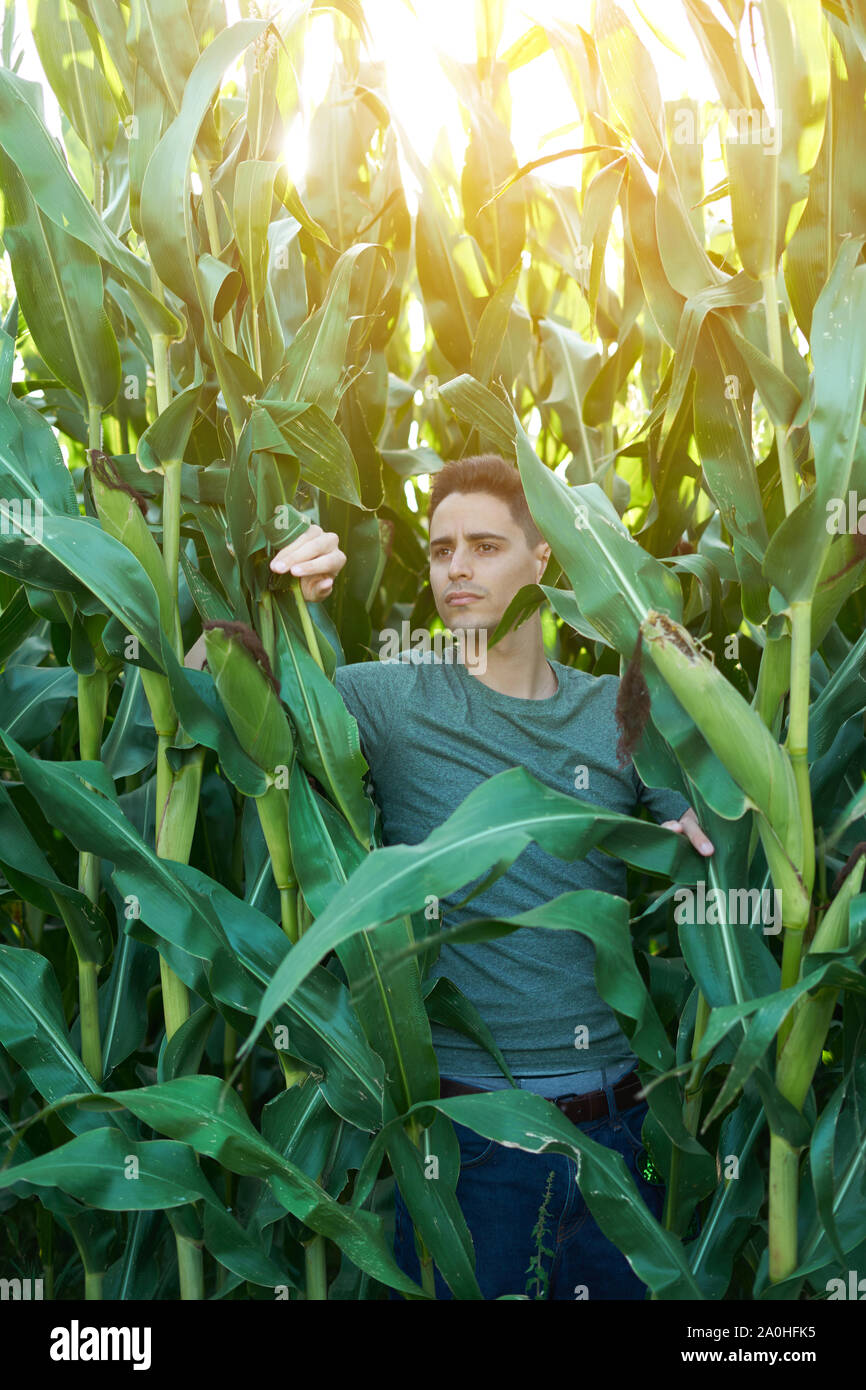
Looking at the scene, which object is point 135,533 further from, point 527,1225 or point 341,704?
point 527,1225

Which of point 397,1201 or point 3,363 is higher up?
point 3,363

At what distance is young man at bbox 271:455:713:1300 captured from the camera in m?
1.44

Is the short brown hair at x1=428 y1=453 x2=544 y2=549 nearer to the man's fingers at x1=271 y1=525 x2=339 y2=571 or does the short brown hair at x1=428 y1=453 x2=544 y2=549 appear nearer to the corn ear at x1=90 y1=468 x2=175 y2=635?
the man's fingers at x1=271 y1=525 x2=339 y2=571

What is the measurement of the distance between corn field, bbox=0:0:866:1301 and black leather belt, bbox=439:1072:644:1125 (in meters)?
0.14

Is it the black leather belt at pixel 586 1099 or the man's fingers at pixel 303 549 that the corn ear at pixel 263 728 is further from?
the black leather belt at pixel 586 1099

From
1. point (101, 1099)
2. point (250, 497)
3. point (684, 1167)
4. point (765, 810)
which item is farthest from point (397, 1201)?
point (250, 497)

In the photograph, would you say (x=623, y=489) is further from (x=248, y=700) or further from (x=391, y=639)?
(x=248, y=700)

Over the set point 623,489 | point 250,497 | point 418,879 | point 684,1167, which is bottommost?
point 684,1167

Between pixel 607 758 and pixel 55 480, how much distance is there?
0.88m

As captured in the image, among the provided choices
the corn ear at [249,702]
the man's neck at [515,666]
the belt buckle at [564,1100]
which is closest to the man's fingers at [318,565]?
the corn ear at [249,702]

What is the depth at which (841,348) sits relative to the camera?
103cm

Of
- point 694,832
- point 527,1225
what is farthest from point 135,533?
point 527,1225

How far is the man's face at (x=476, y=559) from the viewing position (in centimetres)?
156

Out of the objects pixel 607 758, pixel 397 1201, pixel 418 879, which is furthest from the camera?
pixel 607 758
